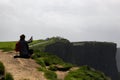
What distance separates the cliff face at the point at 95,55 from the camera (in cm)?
15181

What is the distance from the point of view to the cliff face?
152 metres

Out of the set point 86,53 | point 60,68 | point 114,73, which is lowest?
point 114,73

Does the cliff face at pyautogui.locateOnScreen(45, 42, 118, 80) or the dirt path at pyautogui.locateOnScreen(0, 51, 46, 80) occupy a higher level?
the dirt path at pyautogui.locateOnScreen(0, 51, 46, 80)

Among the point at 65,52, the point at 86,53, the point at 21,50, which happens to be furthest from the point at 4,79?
the point at 86,53

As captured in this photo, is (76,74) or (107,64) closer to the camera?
(76,74)

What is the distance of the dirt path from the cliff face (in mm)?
108887

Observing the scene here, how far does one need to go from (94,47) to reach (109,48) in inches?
490

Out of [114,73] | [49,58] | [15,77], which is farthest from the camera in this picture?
[114,73]

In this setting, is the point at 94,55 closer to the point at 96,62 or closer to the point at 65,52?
the point at 96,62

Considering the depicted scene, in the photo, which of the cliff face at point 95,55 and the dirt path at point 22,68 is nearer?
the dirt path at point 22,68

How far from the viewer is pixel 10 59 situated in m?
28.7

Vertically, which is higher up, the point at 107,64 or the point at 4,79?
the point at 4,79

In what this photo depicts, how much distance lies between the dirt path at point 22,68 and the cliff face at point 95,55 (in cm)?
10889

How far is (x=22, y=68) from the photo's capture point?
25438mm
